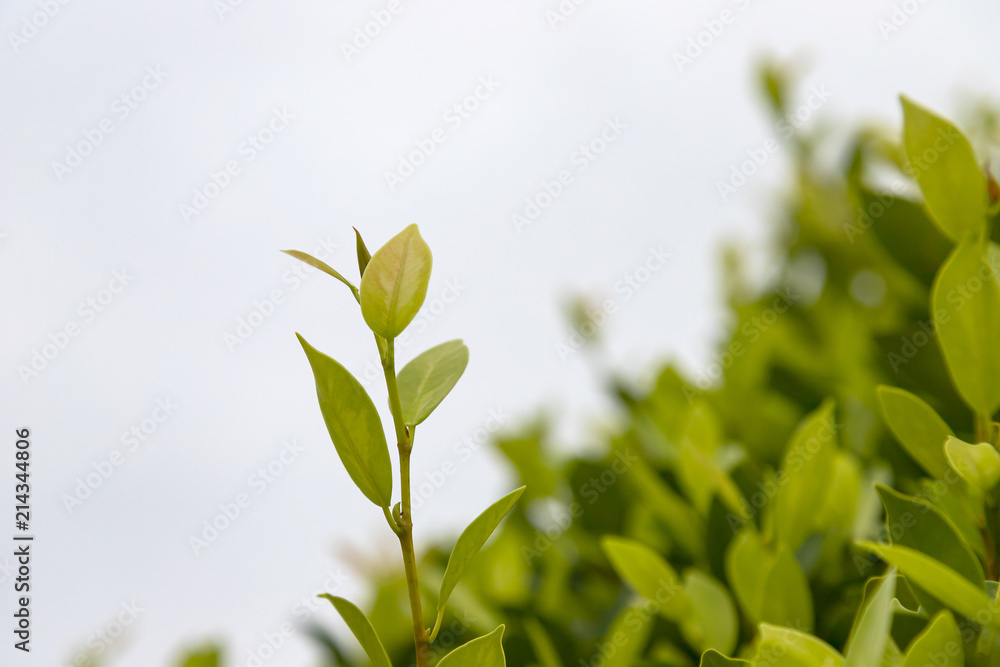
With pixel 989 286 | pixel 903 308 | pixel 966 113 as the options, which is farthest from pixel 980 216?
pixel 966 113

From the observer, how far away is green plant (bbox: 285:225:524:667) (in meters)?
0.51

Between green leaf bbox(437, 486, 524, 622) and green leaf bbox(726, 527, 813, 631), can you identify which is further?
green leaf bbox(726, 527, 813, 631)

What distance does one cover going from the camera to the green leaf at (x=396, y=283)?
51 cm

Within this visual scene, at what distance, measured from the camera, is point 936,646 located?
474mm

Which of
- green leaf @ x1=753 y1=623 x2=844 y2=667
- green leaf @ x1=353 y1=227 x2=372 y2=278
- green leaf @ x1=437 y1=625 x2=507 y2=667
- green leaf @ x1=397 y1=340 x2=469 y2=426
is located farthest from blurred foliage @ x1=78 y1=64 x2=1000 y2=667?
green leaf @ x1=353 y1=227 x2=372 y2=278

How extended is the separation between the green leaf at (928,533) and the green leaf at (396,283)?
39 cm

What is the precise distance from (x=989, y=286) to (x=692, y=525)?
601 millimetres

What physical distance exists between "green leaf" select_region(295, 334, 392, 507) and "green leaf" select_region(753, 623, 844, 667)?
29 centimetres

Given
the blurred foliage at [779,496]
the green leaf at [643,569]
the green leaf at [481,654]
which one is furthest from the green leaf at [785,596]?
the green leaf at [481,654]

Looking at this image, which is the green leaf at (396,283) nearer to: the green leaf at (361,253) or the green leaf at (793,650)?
the green leaf at (361,253)

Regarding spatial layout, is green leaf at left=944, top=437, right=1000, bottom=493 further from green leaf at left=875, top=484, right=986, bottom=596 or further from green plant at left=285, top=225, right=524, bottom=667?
green plant at left=285, top=225, right=524, bottom=667

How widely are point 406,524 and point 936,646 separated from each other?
0.35 meters

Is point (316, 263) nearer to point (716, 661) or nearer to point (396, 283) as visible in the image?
point (396, 283)

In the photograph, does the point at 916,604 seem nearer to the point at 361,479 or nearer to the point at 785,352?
the point at 361,479
